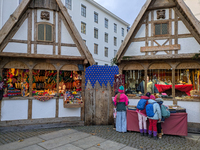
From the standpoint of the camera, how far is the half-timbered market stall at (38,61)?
7.18m

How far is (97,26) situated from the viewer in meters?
27.8

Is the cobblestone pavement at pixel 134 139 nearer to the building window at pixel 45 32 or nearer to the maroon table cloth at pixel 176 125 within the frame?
the maroon table cloth at pixel 176 125

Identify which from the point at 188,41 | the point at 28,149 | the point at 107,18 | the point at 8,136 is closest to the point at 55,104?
the point at 8,136

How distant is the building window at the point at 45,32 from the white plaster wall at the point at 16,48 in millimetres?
786

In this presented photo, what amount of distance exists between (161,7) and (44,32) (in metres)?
5.66

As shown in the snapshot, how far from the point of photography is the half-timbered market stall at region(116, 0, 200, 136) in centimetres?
722

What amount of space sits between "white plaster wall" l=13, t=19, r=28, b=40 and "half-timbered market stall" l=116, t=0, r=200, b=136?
4453mm

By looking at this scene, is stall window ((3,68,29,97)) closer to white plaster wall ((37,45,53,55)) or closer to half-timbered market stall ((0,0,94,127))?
half-timbered market stall ((0,0,94,127))

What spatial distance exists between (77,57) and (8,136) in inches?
172

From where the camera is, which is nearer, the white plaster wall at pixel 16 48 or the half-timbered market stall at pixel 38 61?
the white plaster wall at pixel 16 48

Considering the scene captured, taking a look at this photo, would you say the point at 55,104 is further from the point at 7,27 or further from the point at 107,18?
the point at 107,18

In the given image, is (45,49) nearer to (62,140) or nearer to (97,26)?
(62,140)

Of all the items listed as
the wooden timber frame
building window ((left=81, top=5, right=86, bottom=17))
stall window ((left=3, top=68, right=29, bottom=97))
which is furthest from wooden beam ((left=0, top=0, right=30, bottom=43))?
building window ((left=81, top=5, right=86, bottom=17))

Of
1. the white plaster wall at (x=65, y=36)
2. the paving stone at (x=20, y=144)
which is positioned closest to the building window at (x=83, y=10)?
the white plaster wall at (x=65, y=36)
